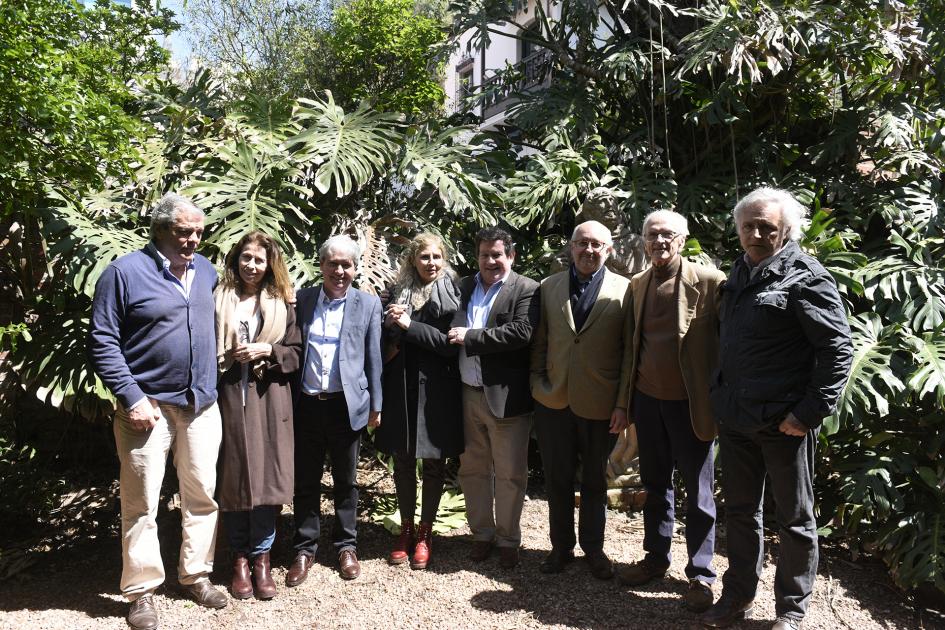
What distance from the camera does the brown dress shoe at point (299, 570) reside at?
3.72 m

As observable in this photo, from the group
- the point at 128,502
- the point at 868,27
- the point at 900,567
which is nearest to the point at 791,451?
the point at 900,567

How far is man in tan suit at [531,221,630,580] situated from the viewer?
3.64 meters

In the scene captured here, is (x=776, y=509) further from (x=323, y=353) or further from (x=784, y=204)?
(x=323, y=353)

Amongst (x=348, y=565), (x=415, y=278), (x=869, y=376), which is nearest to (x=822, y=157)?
(x=869, y=376)

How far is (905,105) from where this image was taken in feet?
18.3

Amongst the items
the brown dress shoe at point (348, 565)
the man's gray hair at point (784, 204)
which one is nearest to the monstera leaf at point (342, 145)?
the brown dress shoe at point (348, 565)

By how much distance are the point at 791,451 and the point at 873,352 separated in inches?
69.4

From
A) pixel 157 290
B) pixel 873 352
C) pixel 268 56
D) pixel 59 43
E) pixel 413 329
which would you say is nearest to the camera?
pixel 157 290

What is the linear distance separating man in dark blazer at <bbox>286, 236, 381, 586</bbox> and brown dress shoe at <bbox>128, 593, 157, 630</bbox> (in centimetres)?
67

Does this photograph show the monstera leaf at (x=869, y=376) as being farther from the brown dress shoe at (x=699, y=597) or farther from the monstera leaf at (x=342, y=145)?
the monstera leaf at (x=342, y=145)

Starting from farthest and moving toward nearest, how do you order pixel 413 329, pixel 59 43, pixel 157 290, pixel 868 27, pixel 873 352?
pixel 868 27, pixel 873 352, pixel 413 329, pixel 59 43, pixel 157 290

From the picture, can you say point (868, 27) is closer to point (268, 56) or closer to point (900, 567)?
point (900, 567)

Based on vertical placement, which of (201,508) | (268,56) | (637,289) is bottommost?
(201,508)

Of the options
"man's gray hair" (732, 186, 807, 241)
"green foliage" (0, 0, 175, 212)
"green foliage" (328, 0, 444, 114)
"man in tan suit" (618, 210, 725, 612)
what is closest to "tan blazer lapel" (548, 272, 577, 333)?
"man in tan suit" (618, 210, 725, 612)
